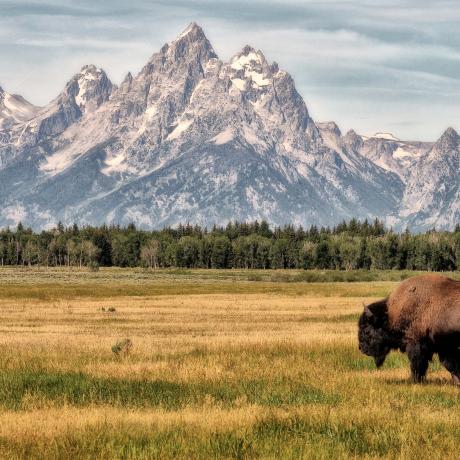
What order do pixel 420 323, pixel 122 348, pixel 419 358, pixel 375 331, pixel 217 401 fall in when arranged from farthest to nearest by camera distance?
pixel 122 348, pixel 375 331, pixel 419 358, pixel 420 323, pixel 217 401

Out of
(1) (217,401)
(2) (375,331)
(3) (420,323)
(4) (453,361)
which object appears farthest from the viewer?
(2) (375,331)

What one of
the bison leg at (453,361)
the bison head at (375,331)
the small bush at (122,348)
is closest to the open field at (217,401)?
the small bush at (122,348)

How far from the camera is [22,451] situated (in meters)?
12.8

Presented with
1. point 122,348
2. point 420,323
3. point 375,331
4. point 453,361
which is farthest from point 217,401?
point 122,348

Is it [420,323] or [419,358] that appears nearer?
[420,323]

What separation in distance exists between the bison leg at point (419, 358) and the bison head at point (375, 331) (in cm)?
85

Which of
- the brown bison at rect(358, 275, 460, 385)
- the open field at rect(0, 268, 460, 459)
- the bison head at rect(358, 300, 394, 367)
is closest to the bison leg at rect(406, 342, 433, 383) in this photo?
the brown bison at rect(358, 275, 460, 385)

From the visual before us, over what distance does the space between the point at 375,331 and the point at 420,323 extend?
1514 mm

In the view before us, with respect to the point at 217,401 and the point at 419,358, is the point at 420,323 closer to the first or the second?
the point at 419,358

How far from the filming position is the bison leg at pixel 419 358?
20.5m

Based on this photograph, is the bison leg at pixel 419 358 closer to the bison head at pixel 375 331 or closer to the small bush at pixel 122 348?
the bison head at pixel 375 331

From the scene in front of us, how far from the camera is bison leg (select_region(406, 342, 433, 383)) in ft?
67.4

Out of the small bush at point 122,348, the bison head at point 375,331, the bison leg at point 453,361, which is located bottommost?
the small bush at point 122,348

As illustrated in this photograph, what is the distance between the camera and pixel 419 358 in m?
20.6
